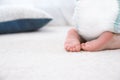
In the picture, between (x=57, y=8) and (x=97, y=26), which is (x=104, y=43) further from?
(x=57, y=8)

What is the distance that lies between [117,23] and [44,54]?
0.97 feet

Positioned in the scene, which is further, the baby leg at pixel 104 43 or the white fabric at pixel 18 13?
→ the white fabric at pixel 18 13

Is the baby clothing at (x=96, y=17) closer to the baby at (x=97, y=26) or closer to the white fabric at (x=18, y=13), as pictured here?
the baby at (x=97, y=26)

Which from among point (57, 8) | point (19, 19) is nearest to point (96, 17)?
point (19, 19)

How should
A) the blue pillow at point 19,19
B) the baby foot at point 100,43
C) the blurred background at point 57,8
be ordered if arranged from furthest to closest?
the blurred background at point 57,8 → the blue pillow at point 19,19 → the baby foot at point 100,43

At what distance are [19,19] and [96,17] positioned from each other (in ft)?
1.91

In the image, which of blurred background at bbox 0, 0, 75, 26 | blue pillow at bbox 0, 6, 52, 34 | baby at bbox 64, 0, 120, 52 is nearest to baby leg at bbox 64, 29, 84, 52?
baby at bbox 64, 0, 120, 52

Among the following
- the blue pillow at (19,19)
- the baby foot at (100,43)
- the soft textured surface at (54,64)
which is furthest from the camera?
the blue pillow at (19,19)

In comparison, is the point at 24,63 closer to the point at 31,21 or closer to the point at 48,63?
the point at 48,63

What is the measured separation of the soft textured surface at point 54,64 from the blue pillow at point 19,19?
0.39 meters

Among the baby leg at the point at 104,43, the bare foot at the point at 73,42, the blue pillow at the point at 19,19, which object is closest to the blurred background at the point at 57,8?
the blue pillow at the point at 19,19

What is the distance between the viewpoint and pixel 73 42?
1.00 m

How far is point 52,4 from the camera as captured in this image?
1741 millimetres

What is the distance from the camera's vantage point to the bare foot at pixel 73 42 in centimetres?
95
